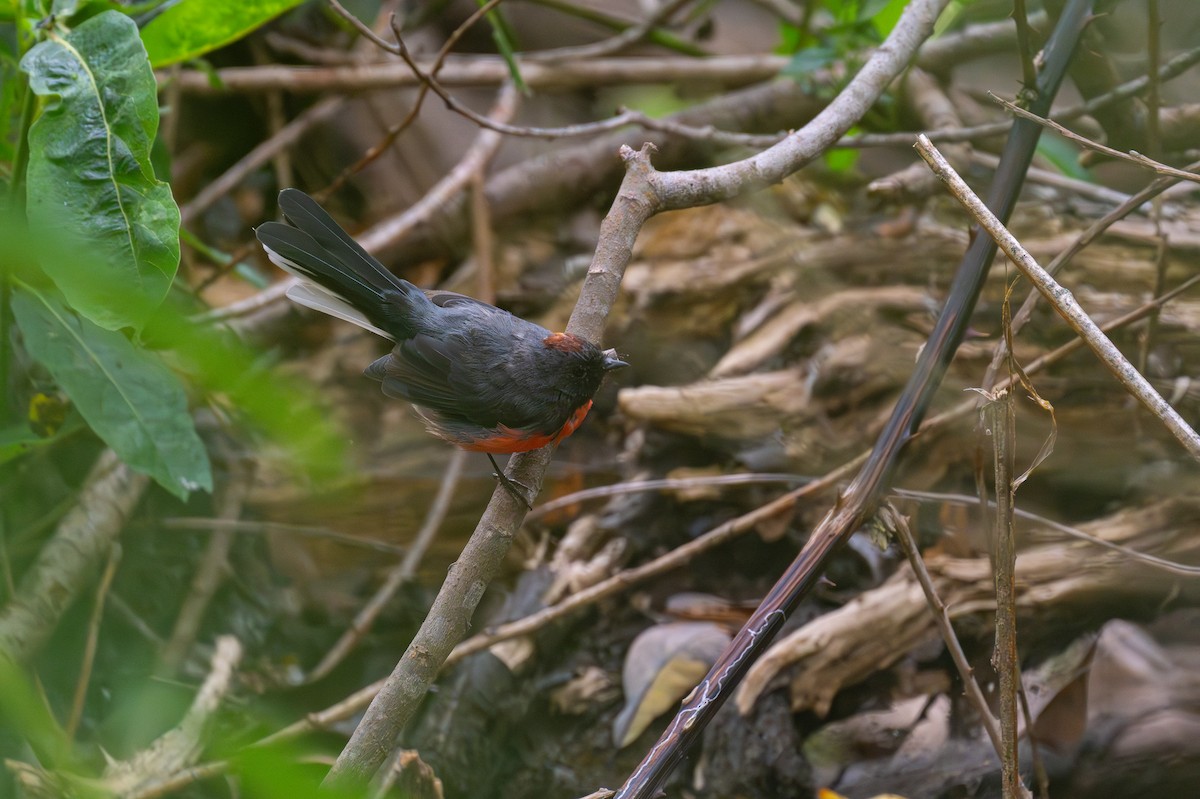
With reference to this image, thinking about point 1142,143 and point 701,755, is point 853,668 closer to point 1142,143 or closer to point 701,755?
point 701,755

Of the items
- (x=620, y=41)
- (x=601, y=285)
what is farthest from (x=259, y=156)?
(x=601, y=285)

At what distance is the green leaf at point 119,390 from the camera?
2781 mm

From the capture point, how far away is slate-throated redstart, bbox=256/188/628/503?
268 centimetres

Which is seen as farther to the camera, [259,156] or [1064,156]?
[259,156]

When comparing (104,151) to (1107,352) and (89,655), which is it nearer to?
(89,655)

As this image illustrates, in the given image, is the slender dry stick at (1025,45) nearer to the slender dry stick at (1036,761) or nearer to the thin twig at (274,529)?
the slender dry stick at (1036,761)

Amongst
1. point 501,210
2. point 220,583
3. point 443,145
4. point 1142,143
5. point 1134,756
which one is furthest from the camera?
point 443,145

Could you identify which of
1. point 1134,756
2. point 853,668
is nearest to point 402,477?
point 853,668

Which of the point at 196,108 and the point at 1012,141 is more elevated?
the point at 1012,141

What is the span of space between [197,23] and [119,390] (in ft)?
4.07

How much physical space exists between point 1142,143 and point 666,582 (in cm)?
262

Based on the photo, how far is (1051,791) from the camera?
2.49 meters

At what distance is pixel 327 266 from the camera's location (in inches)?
108

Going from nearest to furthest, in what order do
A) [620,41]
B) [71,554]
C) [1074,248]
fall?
[1074,248] < [71,554] < [620,41]
